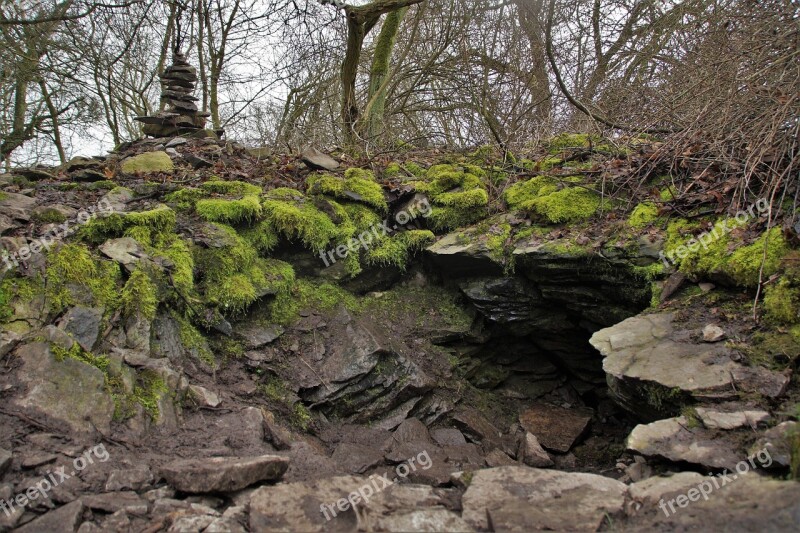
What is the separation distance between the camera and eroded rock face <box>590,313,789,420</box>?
302cm

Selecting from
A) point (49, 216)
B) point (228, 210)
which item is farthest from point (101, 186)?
point (228, 210)

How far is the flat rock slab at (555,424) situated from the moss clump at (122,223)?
406cm

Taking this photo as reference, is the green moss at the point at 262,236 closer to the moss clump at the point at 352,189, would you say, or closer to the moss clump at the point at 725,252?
the moss clump at the point at 352,189

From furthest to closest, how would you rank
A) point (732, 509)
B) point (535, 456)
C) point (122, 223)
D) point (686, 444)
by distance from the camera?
1. point (122, 223)
2. point (535, 456)
3. point (686, 444)
4. point (732, 509)

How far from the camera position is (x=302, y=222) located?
5105 millimetres

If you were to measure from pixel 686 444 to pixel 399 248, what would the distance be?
340 cm

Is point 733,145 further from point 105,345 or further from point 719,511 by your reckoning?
point 105,345

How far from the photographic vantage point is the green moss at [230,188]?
5.42 meters

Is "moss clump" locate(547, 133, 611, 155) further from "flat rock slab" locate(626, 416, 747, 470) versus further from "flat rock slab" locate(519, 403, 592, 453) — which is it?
"flat rock slab" locate(626, 416, 747, 470)

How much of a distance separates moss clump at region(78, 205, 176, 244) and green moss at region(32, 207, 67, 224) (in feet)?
1.13

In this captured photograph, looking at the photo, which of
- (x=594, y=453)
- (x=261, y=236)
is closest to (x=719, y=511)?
(x=594, y=453)

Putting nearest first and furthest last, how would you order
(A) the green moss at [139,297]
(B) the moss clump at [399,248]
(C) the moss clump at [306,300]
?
(A) the green moss at [139,297] → (C) the moss clump at [306,300] → (B) the moss clump at [399,248]

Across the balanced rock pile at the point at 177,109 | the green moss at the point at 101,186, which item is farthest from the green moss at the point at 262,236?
the balanced rock pile at the point at 177,109

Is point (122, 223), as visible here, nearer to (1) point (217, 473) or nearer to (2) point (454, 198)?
(1) point (217, 473)
